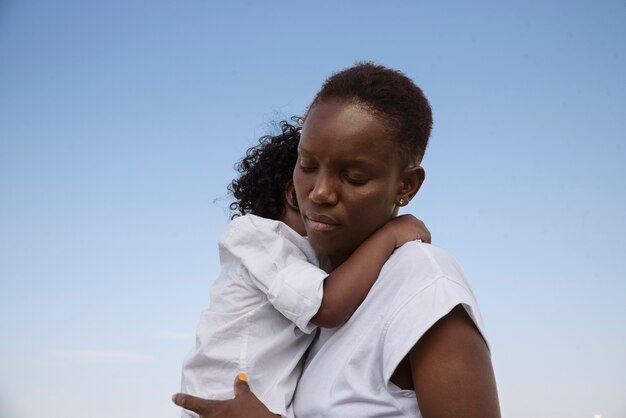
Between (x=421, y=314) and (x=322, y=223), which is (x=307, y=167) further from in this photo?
(x=421, y=314)

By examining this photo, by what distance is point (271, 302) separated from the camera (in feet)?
8.00

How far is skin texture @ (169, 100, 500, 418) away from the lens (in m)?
1.97

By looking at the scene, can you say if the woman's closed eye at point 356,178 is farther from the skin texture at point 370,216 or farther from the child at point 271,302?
the child at point 271,302

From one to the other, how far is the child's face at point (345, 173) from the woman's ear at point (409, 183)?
19 millimetres

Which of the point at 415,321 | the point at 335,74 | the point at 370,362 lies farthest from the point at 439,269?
the point at 335,74

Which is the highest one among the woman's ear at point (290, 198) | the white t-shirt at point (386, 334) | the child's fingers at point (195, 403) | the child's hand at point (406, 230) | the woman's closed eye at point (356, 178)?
the woman's closed eye at point (356, 178)

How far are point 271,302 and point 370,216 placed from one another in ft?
1.55

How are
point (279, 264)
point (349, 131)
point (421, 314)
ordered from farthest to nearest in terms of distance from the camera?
point (279, 264)
point (349, 131)
point (421, 314)

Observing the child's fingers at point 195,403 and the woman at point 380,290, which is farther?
the child's fingers at point 195,403

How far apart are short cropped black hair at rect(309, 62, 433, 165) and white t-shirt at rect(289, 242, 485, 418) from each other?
40 centimetres

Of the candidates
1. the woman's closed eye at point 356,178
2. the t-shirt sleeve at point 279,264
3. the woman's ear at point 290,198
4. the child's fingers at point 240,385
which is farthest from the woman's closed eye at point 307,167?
the child's fingers at point 240,385

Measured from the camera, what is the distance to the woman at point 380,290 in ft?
6.56

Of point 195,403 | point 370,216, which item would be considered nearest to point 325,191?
point 370,216

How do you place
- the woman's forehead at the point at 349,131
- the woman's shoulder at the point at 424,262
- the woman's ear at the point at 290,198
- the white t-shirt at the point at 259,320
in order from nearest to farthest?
1. the woman's shoulder at the point at 424,262
2. the woman's forehead at the point at 349,131
3. the white t-shirt at the point at 259,320
4. the woman's ear at the point at 290,198
